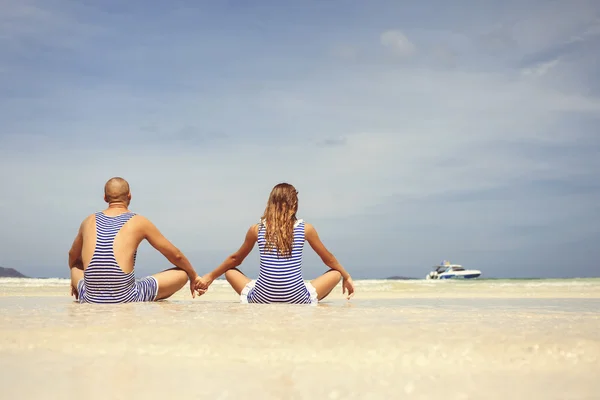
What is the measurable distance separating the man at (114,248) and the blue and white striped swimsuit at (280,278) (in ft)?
3.27

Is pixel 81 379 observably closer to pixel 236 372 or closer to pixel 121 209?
pixel 236 372

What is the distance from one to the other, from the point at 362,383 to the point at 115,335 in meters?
1.51

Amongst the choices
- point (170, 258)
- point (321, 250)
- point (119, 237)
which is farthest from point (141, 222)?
point (321, 250)

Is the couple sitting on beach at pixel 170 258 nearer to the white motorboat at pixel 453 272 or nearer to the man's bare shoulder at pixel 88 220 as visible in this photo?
the man's bare shoulder at pixel 88 220

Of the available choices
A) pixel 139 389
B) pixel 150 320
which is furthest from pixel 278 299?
pixel 139 389

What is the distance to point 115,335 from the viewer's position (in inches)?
121

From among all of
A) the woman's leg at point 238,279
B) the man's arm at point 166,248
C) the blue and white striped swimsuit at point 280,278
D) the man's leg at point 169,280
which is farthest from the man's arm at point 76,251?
the blue and white striped swimsuit at point 280,278

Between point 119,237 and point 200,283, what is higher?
point 119,237

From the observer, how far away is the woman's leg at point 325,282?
6.08 meters

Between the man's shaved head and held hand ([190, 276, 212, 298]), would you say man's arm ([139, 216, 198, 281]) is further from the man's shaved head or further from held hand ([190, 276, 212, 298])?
the man's shaved head

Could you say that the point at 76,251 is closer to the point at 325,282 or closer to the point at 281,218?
the point at 281,218

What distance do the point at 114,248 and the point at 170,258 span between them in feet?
2.50

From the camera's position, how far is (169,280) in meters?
6.14

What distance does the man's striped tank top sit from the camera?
225 inches
